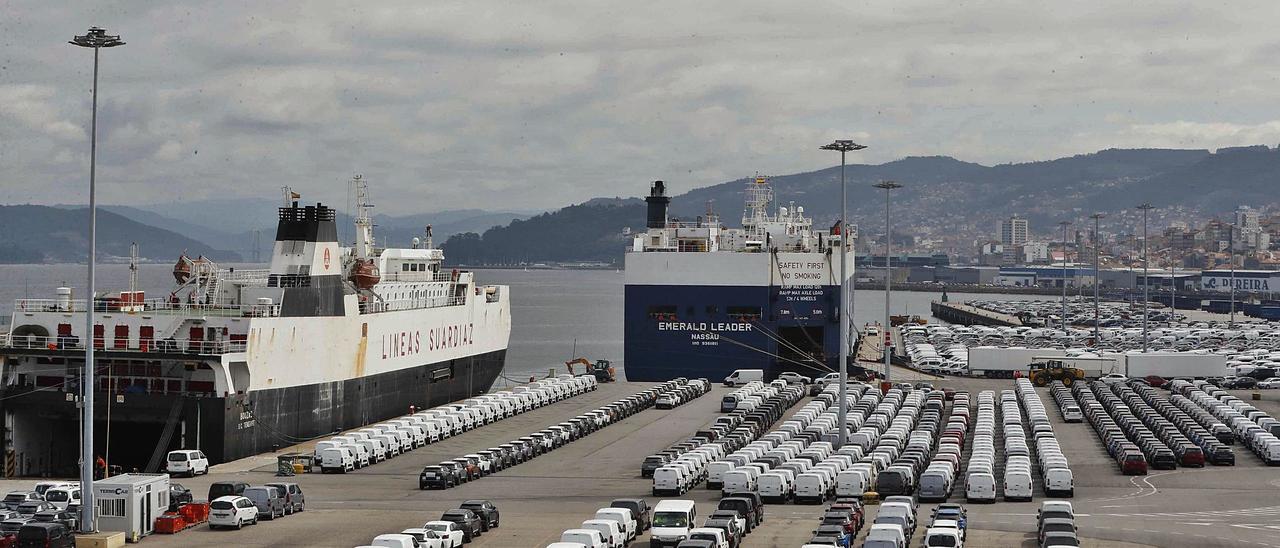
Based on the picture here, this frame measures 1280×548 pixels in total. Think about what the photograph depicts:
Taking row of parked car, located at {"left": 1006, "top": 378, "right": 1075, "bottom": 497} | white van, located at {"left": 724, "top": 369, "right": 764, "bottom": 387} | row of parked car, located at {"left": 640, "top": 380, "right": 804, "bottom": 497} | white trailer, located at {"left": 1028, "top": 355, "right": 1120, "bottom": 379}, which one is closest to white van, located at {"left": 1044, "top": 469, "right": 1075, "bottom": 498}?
row of parked car, located at {"left": 1006, "top": 378, "right": 1075, "bottom": 497}

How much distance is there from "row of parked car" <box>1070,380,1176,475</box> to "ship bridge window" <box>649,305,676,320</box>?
64.5 ft

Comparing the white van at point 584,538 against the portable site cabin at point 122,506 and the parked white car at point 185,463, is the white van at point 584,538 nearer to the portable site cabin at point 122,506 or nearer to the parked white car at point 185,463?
the portable site cabin at point 122,506

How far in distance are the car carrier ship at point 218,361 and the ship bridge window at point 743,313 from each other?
2078 centimetres

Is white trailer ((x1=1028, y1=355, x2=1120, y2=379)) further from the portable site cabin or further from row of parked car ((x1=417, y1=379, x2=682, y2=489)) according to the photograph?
the portable site cabin

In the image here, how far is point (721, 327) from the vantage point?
248 feet

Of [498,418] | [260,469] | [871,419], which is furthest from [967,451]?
[260,469]

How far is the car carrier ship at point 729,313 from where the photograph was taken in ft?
246

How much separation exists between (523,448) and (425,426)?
203 inches

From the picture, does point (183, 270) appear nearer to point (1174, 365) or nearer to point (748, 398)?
point (748, 398)

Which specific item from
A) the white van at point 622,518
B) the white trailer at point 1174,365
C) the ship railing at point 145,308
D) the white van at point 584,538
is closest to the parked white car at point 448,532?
the white van at point 584,538

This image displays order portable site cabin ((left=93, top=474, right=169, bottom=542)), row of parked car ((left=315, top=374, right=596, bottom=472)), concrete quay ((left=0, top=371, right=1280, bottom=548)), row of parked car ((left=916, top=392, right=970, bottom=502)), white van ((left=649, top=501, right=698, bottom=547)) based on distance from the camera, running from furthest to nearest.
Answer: row of parked car ((left=315, top=374, right=596, bottom=472)), row of parked car ((left=916, top=392, right=970, bottom=502)), concrete quay ((left=0, top=371, right=1280, bottom=548)), portable site cabin ((left=93, top=474, right=169, bottom=542)), white van ((left=649, top=501, right=698, bottom=547))

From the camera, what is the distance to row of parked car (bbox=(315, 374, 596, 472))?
142 feet

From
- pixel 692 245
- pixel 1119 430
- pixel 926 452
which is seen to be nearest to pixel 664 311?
pixel 692 245

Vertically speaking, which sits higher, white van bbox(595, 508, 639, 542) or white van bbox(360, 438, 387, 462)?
white van bbox(595, 508, 639, 542)
